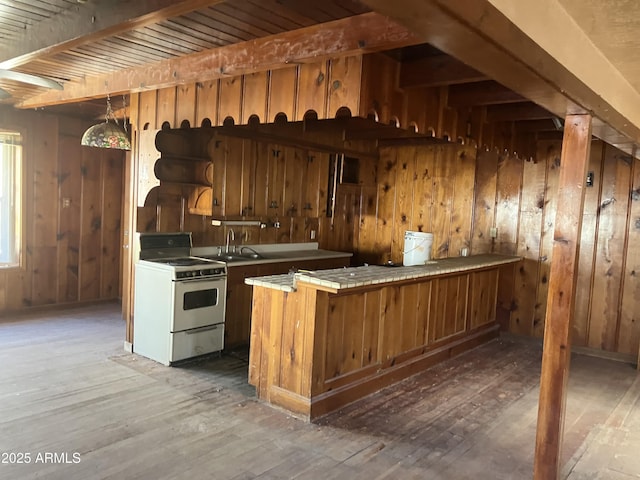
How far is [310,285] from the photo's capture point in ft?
10.9

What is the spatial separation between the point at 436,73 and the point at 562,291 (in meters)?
1.46

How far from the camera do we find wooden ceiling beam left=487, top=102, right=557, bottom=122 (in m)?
3.97

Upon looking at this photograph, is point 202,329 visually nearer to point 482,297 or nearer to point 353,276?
point 353,276

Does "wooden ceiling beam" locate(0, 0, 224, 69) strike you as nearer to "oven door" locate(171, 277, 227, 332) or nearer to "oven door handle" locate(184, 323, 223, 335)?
"oven door" locate(171, 277, 227, 332)

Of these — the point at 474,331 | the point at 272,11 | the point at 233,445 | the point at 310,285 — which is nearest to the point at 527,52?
the point at 272,11

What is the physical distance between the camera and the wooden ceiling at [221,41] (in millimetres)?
2426

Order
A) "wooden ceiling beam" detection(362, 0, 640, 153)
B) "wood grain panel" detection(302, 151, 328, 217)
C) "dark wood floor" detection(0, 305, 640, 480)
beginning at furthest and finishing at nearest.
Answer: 1. "wood grain panel" detection(302, 151, 328, 217)
2. "dark wood floor" detection(0, 305, 640, 480)
3. "wooden ceiling beam" detection(362, 0, 640, 153)

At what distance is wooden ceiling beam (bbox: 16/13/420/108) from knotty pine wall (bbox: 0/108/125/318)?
6.93ft

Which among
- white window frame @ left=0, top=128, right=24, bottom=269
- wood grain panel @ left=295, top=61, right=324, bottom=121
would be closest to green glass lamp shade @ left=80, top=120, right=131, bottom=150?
wood grain panel @ left=295, top=61, right=324, bottom=121

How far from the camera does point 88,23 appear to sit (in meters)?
2.65

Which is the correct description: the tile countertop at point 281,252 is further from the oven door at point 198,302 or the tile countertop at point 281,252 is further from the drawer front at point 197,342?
the drawer front at point 197,342

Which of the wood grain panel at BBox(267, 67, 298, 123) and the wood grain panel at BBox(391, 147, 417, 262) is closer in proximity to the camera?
the wood grain panel at BBox(267, 67, 298, 123)

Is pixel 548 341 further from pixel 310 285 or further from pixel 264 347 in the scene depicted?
pixel 264 347

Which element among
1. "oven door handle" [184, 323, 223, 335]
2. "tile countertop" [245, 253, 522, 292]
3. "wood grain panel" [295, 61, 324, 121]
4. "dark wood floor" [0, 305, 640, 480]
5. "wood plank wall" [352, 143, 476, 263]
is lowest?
"dark wood floor" [0, 305, 640, 480]
